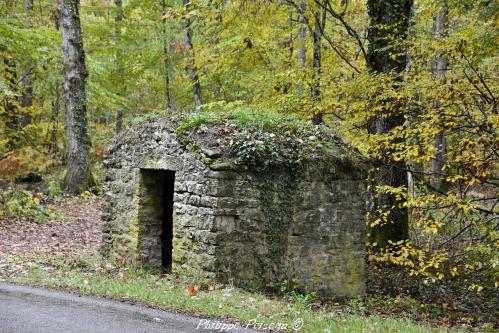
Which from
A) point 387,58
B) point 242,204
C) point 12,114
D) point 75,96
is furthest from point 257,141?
point 12,114

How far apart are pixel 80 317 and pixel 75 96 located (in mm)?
11246

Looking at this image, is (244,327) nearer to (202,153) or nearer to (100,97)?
(202,153)

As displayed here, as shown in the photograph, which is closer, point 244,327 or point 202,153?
point 244,327

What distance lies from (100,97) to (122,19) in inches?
250

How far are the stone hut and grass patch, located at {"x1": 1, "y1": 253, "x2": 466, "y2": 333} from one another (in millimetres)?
467

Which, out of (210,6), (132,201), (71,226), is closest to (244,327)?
(132,201)

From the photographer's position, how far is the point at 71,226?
44.8 ft

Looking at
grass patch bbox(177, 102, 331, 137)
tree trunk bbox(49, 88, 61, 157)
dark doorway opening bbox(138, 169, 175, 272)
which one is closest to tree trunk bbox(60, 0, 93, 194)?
tree trunk bbox(49, 88, 61, 157)

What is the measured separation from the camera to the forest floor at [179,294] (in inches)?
252

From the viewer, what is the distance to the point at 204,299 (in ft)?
22.3

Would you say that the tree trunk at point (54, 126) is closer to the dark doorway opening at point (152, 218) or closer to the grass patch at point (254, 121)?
the dark doorway opening at point (152, 218)

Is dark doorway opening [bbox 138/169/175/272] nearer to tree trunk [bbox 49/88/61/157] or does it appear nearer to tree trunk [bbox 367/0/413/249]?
tree trunk [bbox 367/0/413/249]

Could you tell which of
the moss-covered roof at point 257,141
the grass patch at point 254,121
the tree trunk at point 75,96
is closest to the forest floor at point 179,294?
the moss-covered roof at point 257,141

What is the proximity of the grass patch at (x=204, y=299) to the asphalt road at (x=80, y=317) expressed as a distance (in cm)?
28
